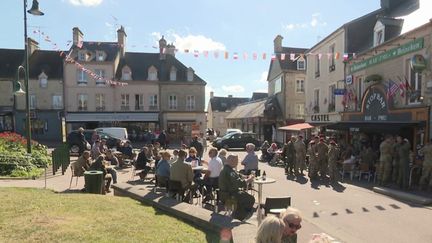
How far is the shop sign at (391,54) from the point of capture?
1397 cm

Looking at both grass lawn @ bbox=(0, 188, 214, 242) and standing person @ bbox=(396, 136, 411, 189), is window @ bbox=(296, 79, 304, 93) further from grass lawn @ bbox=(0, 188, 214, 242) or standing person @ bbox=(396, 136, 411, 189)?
grass lawn @ bbox=(0, 188, 214, 242)

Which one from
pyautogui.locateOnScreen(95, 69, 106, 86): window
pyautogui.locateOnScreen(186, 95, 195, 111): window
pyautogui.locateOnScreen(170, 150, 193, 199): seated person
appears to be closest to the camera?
pyautogui.locateOnScreen(170, 150, 193, 199): seated person

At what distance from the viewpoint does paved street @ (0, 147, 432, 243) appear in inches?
281

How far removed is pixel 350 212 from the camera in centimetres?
880

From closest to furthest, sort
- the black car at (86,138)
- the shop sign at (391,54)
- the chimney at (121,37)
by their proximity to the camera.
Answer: the shop sign at (391,54)
the black car at (86,138)
the chimney at (121,37)

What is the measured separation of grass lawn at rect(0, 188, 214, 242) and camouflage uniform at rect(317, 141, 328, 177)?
790 cm

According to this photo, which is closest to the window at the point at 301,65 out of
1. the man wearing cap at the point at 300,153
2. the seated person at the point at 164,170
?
the man wearing cap at the point at 300,153

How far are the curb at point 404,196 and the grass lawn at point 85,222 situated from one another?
650 centimetres

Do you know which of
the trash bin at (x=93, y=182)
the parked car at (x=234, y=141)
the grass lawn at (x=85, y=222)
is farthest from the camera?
the parked car at (x=234, y=141)

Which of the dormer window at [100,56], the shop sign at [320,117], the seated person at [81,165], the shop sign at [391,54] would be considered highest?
the dormer window at [100,56]

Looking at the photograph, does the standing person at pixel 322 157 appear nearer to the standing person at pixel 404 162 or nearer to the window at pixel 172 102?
the standing person at pixel 404 162

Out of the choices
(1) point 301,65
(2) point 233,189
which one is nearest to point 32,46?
(1) point 301,65

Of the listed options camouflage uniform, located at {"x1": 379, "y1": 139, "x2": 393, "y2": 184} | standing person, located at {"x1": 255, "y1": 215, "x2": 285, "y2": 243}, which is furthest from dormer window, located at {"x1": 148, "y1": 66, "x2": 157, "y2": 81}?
standing person, located at {"x1": 255, "y1": 215, "x2": 285, "y2": 243}

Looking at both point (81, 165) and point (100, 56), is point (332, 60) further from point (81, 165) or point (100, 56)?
point (100, 56)
